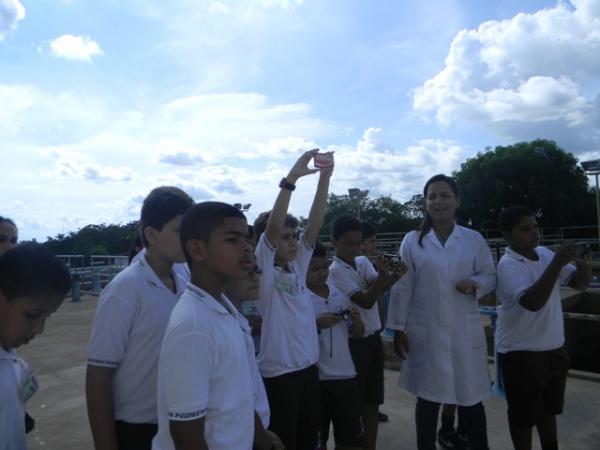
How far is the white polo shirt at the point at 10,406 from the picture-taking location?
4.82 feet

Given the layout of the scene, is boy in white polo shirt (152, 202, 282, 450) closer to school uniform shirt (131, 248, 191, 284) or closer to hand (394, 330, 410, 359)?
school uniform shirt (131, 248, 191, 284)

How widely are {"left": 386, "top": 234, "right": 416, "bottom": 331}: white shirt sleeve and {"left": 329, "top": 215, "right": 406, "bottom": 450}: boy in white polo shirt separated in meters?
0.12

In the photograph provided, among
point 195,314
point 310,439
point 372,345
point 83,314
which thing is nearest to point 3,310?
point 195,314

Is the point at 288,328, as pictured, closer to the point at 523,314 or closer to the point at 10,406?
the point at 10,406

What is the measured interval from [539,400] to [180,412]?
8.37 ft

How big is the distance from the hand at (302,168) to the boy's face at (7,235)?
209cm

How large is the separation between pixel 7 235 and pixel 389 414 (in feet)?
11.4

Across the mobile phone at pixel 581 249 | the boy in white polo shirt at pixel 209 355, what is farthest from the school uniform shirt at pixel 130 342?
the mobile phone at pixel 581 249

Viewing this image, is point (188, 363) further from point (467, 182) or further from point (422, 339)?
point (467, 182)

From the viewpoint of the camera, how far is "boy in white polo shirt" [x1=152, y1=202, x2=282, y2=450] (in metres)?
1.39

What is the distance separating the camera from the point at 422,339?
10.3ft

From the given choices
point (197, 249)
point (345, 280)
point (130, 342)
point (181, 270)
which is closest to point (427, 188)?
point (345, 280)

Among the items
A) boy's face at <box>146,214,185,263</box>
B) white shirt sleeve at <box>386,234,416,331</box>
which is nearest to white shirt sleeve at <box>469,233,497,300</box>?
white shirt sleeve at <box>386,234,416,331</box>

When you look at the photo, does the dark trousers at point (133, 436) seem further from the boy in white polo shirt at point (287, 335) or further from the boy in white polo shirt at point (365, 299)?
the boy in white polo shirt at point (365, 299)
